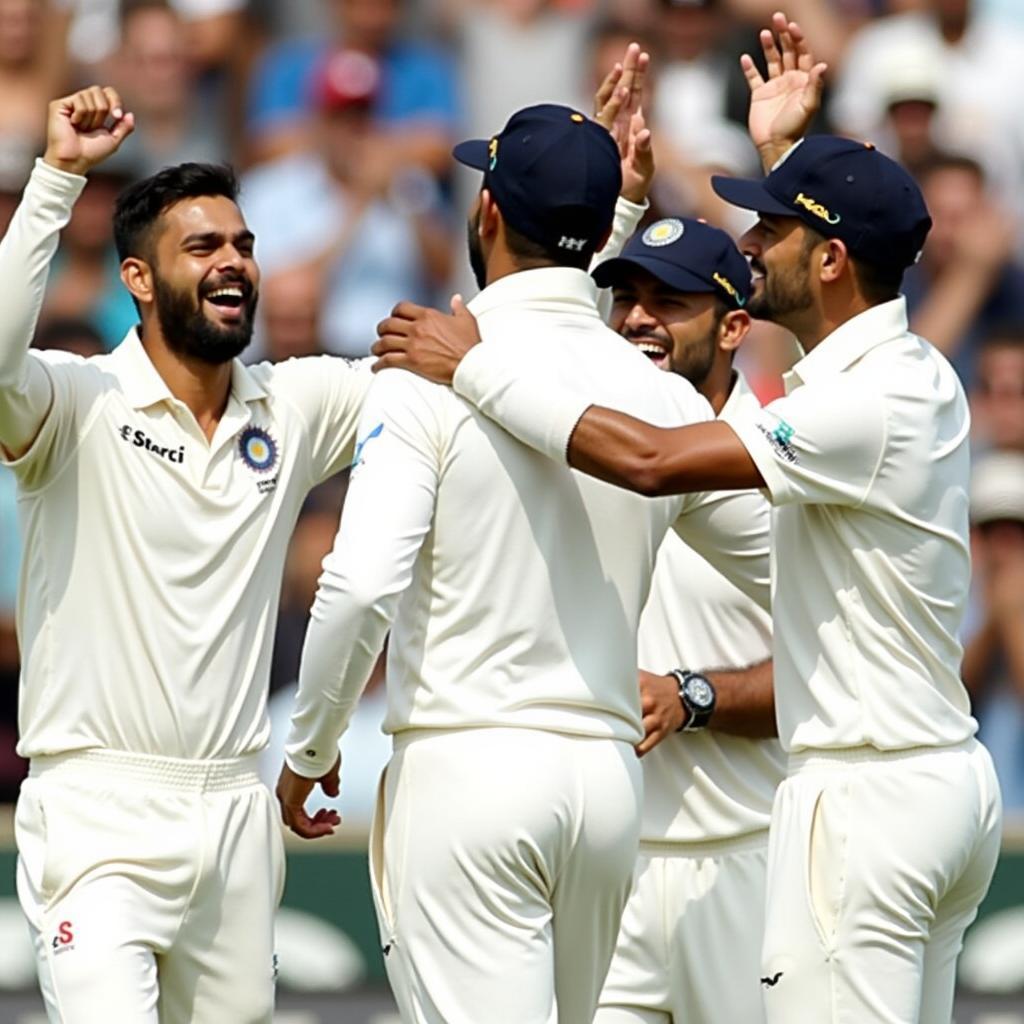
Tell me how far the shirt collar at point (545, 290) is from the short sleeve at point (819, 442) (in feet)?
1.37

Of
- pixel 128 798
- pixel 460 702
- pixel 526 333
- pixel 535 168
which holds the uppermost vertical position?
pixel 535 168

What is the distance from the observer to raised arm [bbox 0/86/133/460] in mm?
5004

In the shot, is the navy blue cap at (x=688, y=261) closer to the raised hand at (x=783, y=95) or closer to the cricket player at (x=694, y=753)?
the cricket player at (x=694, y=753)

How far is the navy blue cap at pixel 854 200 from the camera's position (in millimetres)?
5223

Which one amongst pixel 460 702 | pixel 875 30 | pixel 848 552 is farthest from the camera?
pixel 875 30

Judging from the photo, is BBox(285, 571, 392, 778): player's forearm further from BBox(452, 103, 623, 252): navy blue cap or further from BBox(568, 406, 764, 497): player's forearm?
BBox(452, 103, 623, 252): navy blue cap

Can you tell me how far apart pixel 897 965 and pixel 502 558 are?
4.00ft

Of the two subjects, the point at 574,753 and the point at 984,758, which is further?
the point at 984,758

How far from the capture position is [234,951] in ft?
17.2

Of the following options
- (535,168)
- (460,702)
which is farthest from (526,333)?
(460,702)

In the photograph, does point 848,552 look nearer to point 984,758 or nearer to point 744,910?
point 984,758

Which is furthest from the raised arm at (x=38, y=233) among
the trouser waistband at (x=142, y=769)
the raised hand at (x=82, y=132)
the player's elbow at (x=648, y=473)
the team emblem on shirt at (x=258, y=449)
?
the player's elbow at (x=648, y=473)

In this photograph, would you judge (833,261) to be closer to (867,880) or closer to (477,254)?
(477,254)

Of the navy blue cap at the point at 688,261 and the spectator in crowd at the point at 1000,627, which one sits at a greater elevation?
the navy blue cap at the point at 688,261
